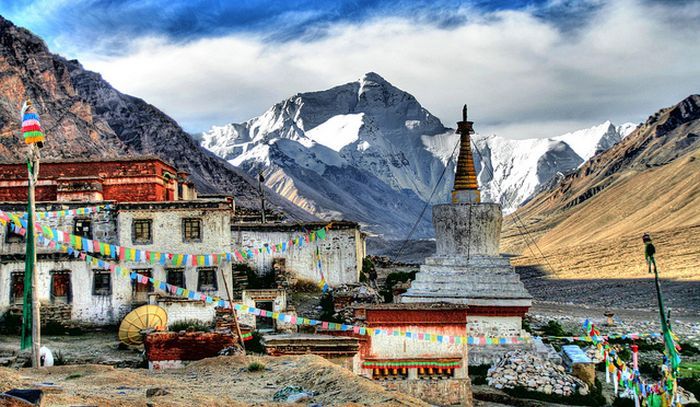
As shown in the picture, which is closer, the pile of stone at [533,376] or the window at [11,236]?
the pile of stone at [533,376]

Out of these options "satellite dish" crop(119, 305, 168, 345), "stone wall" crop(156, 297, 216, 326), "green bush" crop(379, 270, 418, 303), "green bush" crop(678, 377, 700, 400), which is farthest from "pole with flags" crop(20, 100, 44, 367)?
"green bush" crop(379, 270, 418, 303)

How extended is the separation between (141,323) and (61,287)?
14.9 ft

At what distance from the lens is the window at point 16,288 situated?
2330cm

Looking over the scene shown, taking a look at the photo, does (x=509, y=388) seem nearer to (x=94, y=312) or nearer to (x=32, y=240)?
(x=32, y=240)

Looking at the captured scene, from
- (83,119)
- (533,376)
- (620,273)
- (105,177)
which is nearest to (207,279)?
(105,177)

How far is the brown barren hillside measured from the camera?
60312 mm

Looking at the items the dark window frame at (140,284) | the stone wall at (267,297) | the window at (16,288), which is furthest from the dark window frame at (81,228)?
the stone wall at (267,297)

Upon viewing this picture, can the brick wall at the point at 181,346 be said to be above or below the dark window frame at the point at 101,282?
below

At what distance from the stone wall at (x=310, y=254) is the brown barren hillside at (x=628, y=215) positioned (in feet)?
77.8

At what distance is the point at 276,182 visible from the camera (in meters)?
138

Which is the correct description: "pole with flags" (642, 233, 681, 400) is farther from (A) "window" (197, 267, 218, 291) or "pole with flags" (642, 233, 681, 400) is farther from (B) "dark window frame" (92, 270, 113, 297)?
(B) "dark window frame" (92, 270, 113, 297)

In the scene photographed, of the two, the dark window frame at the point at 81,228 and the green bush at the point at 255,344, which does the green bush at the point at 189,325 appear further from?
the dark window frame at the point at 81,228

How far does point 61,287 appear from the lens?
23.7m

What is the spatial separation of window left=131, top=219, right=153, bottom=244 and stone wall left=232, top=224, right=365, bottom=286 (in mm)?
3625
